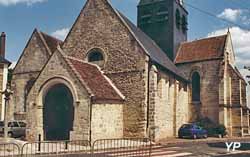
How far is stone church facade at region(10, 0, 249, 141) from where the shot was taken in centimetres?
1914

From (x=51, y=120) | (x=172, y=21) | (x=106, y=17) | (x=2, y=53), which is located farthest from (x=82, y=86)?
(x=2, y=53)

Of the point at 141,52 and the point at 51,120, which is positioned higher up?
the point at 141,52

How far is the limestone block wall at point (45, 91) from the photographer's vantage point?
18.1 m

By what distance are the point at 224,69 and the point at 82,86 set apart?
57.8ft

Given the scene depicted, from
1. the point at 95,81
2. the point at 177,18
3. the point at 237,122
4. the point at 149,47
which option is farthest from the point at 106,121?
the point at 177,18

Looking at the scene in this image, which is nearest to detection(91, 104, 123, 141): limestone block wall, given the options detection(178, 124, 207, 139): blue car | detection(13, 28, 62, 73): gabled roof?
detection(178, 124, 207, 139): blue car

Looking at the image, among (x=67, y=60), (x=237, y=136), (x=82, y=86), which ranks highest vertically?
(x=67, y=60)

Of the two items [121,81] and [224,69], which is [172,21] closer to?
[224,69]

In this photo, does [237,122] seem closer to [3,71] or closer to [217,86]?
[217,86]

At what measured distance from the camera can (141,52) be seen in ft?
71.3

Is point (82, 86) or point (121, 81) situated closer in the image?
point (82, 86)

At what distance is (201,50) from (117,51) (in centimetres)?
1403

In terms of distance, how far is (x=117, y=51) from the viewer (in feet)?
74.7

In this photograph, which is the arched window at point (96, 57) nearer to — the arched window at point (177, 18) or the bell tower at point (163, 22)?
the bell tower at point (163, 22)
